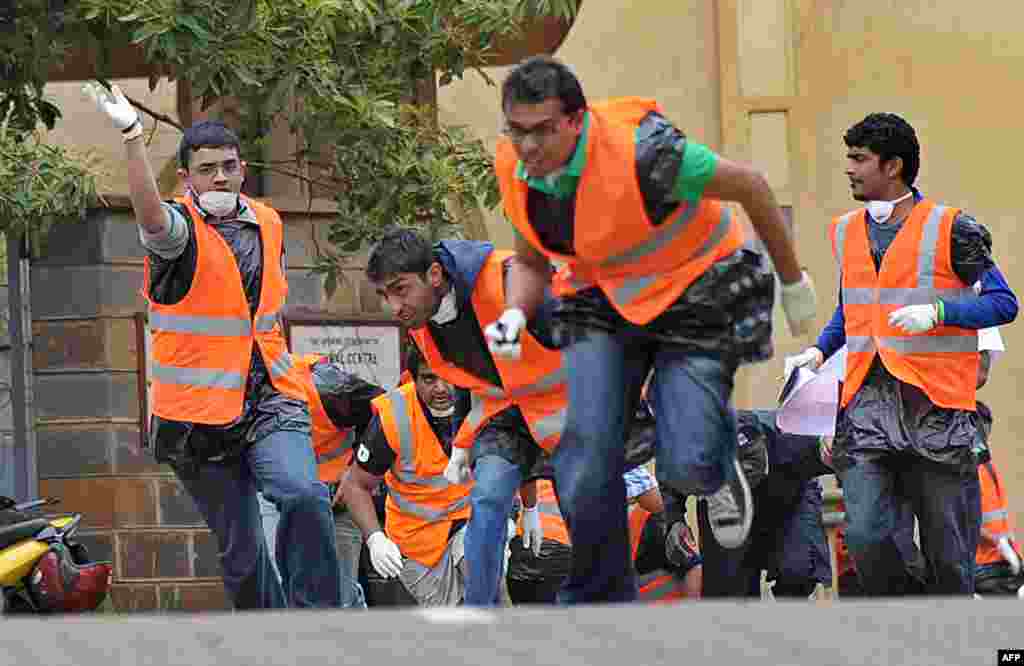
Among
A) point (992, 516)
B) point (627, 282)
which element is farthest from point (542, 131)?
point (992, 516)

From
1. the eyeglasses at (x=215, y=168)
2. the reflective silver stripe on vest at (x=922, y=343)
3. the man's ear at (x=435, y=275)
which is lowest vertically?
the reflective silver stripe on vest at (x=922, y=343)

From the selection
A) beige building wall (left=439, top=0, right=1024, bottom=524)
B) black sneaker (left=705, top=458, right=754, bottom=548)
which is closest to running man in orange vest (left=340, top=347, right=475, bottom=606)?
black sneaker (left=705, top=458, right=754, bottom=548)

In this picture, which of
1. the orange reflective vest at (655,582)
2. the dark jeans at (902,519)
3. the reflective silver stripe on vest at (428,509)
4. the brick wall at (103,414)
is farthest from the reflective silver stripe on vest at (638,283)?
the brick wall at (103,414)

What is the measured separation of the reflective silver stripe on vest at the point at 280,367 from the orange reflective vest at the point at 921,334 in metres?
1.71

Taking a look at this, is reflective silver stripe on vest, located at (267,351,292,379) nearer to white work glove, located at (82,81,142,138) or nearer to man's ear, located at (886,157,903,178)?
white work glove, located at (82,81,142,138)

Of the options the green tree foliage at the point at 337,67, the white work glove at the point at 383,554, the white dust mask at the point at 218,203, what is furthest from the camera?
the green tree foliage at the point at 337,67

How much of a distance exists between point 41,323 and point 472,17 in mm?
3859

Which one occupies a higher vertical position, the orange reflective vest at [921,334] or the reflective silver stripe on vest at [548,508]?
the orange reflective vest at [921,334]

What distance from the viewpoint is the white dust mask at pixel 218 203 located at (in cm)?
758

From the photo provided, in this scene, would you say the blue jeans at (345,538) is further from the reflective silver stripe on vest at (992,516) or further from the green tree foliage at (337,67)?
the reflective silver stripe on vest at (992,516)

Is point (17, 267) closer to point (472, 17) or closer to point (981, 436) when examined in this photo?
point (472, 17)

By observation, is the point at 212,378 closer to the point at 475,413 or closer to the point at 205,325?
the point at 205,325

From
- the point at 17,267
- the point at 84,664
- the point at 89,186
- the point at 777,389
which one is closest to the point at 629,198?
the point at 84,664

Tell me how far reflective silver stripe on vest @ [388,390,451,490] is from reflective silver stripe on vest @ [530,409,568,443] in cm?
197
